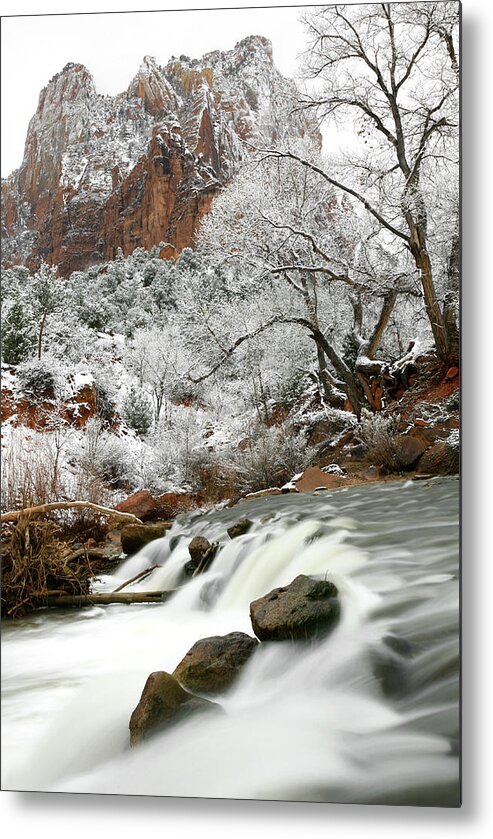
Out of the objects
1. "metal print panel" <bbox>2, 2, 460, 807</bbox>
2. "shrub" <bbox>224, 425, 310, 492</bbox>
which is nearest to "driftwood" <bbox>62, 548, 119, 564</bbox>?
"metal print panel" <bbox>2, 2, 460, 807</bbox>

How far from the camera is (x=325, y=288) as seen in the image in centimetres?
324

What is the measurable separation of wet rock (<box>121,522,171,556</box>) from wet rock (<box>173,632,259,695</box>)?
1.53 feet

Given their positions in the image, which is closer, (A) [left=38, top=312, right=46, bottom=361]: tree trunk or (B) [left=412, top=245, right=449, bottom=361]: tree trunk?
(B) [left=412, top=245, right=449, bottom=361]: tree trunk

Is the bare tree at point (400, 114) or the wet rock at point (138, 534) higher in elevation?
the bare tree at point (400, 114)

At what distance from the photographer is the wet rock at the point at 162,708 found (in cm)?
302

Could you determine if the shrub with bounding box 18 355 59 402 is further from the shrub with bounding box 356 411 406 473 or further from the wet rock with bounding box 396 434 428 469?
the wet rock with bounding box 396 434 428 469

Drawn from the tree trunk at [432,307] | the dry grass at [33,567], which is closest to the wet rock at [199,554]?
the dry grass at [33,567]

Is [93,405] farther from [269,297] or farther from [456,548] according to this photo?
[456,548]

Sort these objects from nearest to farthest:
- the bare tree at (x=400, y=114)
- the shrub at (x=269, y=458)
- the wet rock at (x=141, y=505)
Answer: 1. the bare tree at (x=400, y=114)
2. the shrub at (x=269, y=458)
3. the wet rock at (x=141, y=505)

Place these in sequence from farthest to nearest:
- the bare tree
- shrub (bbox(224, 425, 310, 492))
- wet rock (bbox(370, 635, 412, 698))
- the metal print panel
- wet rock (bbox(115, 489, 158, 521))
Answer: wet rock (bbox(115, 489, 158, 521)) → shrub (bbox(224, 425, 310, 492)) → the bare tree → the metal print panel → wet rock (bbox(370, 635, 412, 698))

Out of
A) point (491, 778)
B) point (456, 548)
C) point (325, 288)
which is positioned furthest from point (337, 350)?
point (491, 778)

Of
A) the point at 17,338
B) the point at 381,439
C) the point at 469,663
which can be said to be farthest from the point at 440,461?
the point at 17,338

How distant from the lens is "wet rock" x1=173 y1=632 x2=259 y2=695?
3.03 meters

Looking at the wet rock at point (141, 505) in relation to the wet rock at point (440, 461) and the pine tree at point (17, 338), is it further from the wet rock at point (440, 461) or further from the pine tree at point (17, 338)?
the wet rock at point (440, 461)
